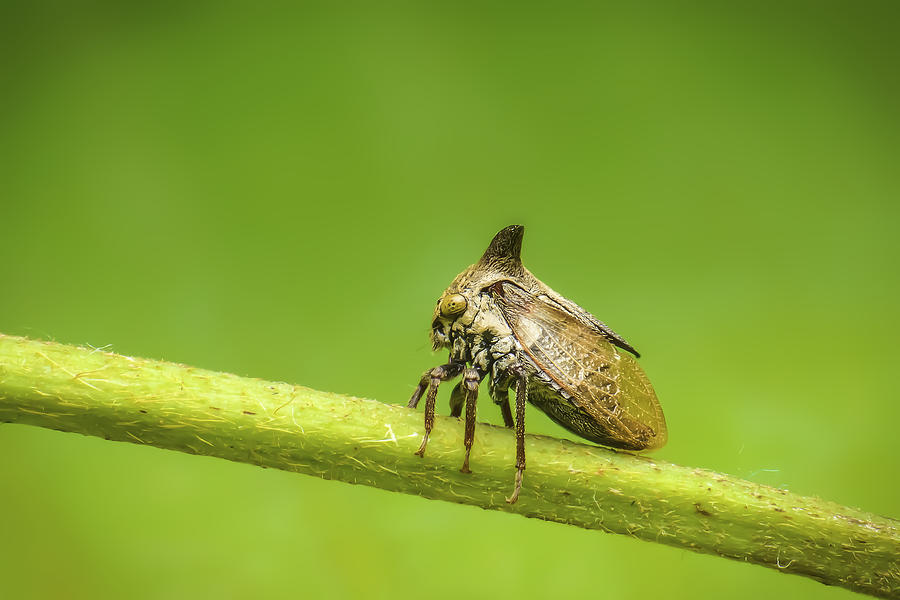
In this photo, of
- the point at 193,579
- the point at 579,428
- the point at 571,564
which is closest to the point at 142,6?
the point at 193,579

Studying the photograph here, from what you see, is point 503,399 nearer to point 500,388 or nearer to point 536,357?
point 500,388

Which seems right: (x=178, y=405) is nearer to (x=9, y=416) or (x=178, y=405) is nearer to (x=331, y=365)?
(x=9, y=416)

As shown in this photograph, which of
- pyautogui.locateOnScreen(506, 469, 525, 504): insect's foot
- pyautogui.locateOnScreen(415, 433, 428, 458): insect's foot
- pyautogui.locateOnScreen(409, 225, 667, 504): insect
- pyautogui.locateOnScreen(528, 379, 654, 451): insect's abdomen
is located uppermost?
pyautogui.locateOnScreen(409, 225, 667, 504): insect

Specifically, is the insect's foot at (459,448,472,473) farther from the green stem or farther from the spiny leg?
the spiny leg

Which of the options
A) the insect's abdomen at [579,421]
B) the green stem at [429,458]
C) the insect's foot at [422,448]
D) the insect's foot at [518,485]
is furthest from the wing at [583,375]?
the insect's foot at [422,448]

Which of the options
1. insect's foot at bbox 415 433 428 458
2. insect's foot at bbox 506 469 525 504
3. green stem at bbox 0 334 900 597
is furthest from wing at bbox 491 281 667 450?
insect's foot at bbox 415 433 428 458

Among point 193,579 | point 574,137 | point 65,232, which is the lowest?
point 193,579
